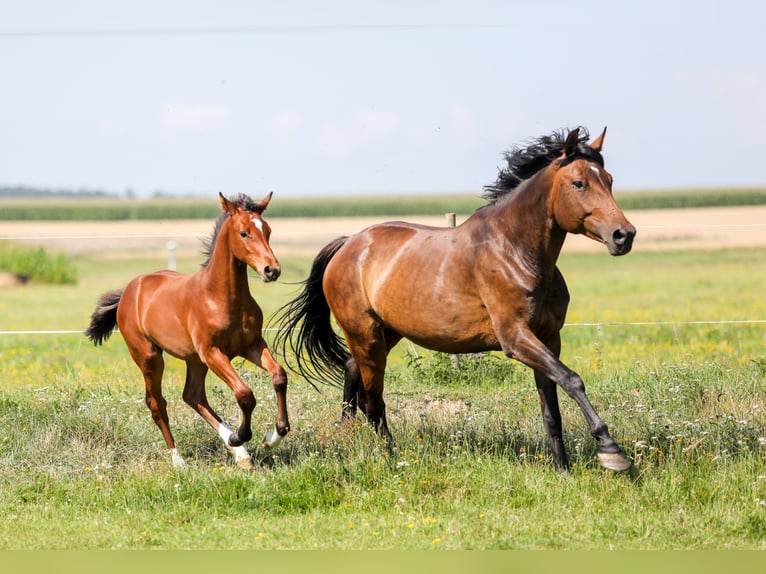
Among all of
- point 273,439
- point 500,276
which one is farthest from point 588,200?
point 273,439

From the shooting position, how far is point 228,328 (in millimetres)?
7449

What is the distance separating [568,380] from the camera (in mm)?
6773

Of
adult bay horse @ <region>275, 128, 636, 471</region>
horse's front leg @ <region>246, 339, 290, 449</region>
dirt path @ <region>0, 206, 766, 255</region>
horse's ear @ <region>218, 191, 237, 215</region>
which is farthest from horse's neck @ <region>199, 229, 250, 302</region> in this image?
dirt path @ <region>0, 206, 766, 255</region>

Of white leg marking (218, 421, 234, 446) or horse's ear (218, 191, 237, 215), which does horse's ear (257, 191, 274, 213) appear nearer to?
horse's ear (218, 191, 237, 215)

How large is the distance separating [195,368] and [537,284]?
272 cm

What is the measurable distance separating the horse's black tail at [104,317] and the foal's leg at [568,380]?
3453 mm

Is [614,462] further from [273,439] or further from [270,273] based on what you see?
[270,273]

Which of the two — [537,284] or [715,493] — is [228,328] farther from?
[715,493]

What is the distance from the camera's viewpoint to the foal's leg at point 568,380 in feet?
21.7

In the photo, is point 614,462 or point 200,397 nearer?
point 614,462

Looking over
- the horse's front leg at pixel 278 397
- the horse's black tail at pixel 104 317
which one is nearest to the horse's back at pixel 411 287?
the horse's front leg at pixel 278 397

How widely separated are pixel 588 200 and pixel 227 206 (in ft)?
8.00

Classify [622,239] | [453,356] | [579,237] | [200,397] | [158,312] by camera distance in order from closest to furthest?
[622,239]
[158,312]
[200,397]
[453,356]
[579,237]

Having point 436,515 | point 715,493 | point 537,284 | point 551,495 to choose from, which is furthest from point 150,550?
point 715,493
